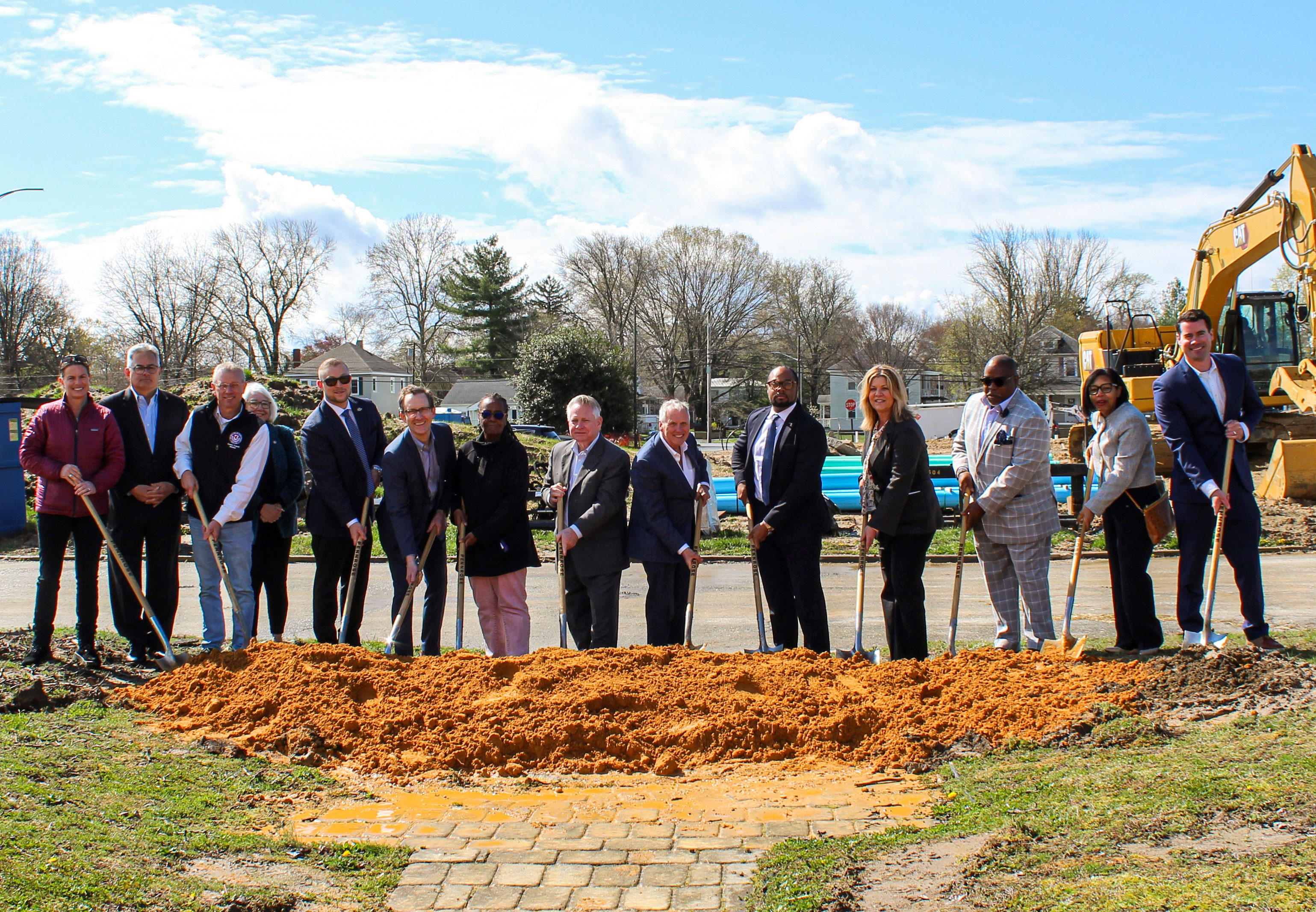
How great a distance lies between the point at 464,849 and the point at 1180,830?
8.23ft

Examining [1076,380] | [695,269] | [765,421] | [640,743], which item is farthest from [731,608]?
[695,269]

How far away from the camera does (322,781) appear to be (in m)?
4.78

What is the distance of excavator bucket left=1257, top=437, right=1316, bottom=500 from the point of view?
50.8ft

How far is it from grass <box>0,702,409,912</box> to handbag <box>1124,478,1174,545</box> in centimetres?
502

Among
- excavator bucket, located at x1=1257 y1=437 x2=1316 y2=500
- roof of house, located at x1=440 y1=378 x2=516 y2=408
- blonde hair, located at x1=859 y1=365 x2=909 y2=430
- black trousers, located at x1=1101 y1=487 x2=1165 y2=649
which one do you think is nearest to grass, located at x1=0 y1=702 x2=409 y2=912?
blonde hair, located at x1=859 y1=365 x2=909 y2=430

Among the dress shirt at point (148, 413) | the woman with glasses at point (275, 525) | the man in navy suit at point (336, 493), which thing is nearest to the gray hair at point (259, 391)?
the woman with glasses at point (275, 525)

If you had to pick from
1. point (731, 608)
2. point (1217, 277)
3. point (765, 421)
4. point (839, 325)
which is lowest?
point (731, 608)

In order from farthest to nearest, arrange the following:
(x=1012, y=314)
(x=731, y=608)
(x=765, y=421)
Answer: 1. (x=1012, y=314)
2. (x=731, y=608)
3. (x=765, y=421)

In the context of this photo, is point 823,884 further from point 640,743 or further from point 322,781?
point 322,781

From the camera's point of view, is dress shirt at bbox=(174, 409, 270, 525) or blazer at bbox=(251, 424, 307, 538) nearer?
dress shirt at bbox=(174, 409, 270, 525)

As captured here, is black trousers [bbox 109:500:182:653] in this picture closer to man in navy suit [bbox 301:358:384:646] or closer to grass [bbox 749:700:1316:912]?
man in navy suit [bbox 301:358:384:646]

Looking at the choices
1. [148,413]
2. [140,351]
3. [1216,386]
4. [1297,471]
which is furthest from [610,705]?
[1297,471]

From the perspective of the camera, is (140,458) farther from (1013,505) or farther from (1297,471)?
(1297,471)

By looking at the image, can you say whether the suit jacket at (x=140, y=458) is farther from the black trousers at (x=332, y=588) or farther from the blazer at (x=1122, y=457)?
the blazer at (x=1122, y=457)
